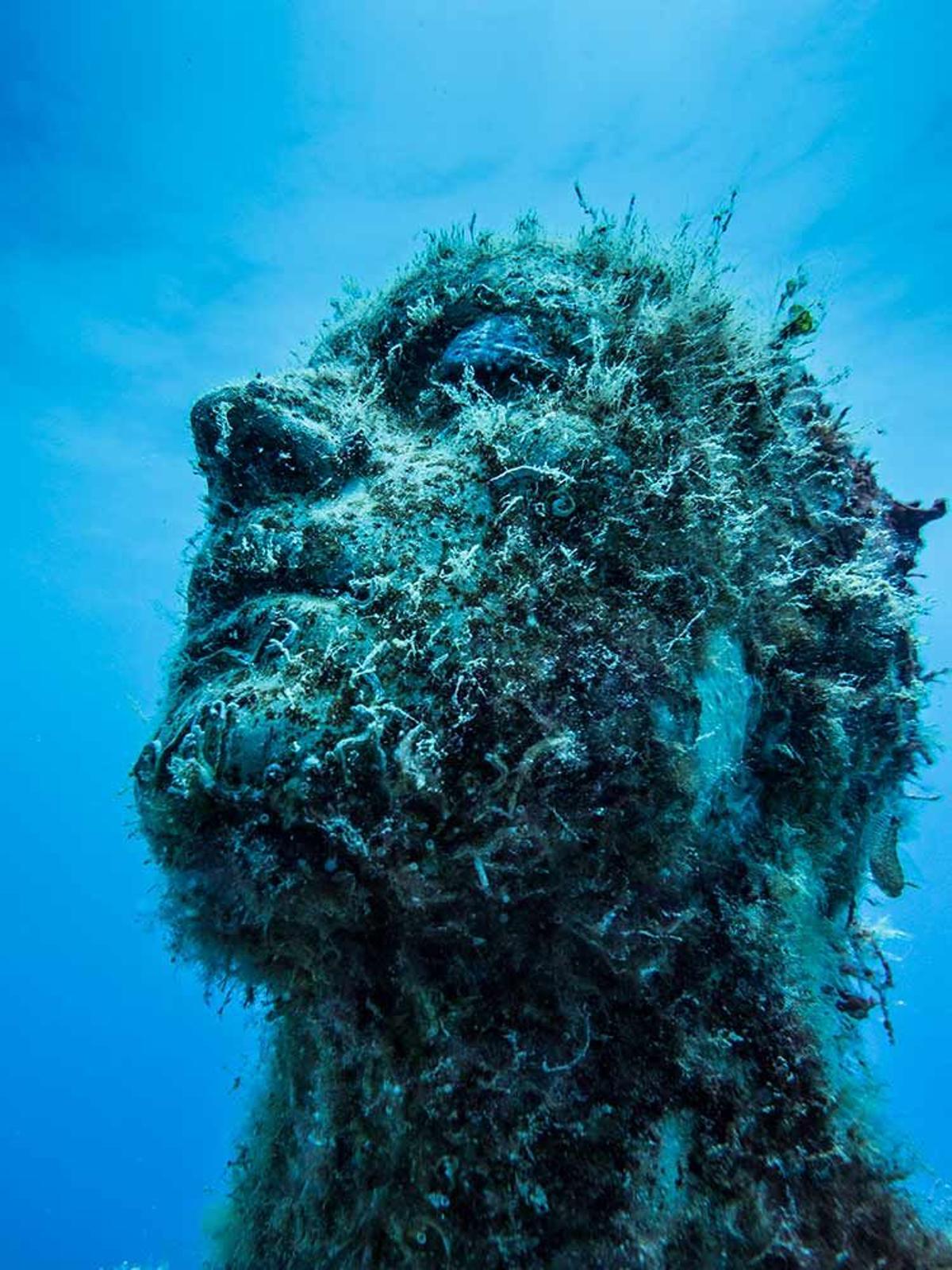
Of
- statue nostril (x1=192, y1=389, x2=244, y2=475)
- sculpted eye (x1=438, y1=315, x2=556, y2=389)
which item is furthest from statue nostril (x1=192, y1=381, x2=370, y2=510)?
sculpted eye (x1=438, y1=315, x2=556, y2=389)

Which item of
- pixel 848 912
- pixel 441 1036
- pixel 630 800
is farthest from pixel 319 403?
pixel 848 912

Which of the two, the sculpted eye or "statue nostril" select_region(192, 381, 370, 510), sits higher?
the sculpted eye

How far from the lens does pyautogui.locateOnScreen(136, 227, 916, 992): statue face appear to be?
6.93 feet

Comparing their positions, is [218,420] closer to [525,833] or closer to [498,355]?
[498,355]

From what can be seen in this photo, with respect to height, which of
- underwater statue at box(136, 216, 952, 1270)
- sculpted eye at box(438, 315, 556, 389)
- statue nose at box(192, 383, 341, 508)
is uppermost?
sculpted eye at box(438, 315, 556, 389)

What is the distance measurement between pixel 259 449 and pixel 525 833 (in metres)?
A: 2.37

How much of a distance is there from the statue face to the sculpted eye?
0.02 meters

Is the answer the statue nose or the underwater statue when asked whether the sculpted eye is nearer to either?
the underwater statue

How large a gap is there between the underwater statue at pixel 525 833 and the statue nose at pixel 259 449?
2cm

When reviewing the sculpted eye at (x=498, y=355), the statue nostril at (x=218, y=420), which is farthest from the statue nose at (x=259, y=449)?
the sculpted eye at (x=498, y=355)

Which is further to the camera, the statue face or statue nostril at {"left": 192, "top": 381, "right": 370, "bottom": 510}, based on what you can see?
statue nostril at {"left": 192, "top": 381, "right": 370, "bottom": 510}

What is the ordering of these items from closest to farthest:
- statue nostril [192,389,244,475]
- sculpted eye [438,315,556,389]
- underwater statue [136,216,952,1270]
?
1. underwater statue [136,216,952,1270]
2. statue nostril [192,389,244,475]
3. sculpted eye [438,315,556,389]

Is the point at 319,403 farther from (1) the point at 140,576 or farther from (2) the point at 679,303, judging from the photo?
(1) the point at 140,576

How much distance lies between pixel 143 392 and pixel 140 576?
108 feet
